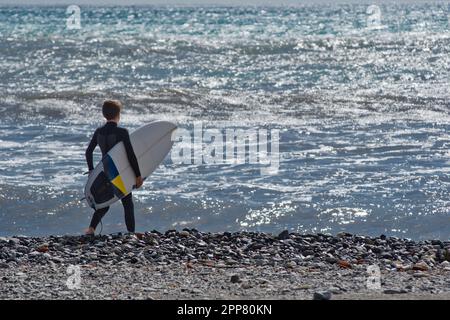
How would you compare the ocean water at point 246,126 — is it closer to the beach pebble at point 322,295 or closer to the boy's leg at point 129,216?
the boy's leg at point 129,216

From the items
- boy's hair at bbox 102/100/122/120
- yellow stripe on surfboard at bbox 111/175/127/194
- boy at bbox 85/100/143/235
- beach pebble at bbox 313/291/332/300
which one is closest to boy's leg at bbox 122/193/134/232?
boy at bbox 85/100/143/235

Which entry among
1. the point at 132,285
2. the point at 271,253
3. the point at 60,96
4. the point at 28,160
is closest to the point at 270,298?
the point at 132,285

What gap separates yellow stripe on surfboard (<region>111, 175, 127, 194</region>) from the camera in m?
9.94

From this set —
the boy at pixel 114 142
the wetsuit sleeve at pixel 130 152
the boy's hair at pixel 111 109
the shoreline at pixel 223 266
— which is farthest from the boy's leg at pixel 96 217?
the boy's hair at pixel 111 109

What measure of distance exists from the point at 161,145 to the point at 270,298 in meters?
4.62

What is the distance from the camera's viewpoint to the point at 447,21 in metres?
68.9

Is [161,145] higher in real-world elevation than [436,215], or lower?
higher

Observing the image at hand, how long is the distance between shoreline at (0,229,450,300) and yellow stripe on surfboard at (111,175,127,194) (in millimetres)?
577

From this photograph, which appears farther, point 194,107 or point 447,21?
point 447,21

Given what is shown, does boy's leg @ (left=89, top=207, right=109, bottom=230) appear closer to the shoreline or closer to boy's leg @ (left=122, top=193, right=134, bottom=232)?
boy's leg @ (left=122, top=193, right=134, bottom=232)

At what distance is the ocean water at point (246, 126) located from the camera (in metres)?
11.1

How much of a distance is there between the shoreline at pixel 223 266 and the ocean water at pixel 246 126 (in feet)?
4.01

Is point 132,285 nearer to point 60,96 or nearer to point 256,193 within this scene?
point 256,193
